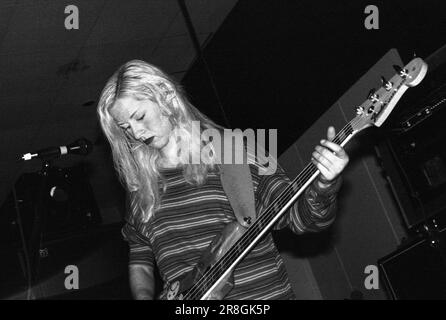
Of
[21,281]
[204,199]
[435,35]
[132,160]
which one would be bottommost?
[204,199]

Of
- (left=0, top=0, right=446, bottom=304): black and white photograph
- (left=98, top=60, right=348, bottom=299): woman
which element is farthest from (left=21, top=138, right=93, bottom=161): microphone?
(left=98, top=60, right=348, bottom=299): woman

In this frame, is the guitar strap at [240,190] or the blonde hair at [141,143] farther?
the blonde hair at [141,143]

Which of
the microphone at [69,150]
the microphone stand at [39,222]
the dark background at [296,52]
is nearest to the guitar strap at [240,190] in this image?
the microphone at [69,150]

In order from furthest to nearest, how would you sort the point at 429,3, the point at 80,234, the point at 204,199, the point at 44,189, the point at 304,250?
the point at 304,250 → the point at 80,234 → the point at 429,3 → the point at 44,189 → the point at 204,199

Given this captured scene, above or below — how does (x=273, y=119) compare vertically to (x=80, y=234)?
above

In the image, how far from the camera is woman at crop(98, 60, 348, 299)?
202 centimetres

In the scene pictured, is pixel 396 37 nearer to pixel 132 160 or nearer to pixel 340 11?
pixel 340 11

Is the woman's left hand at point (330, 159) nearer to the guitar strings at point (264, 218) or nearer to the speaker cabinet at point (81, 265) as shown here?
the guitar strings at point (264, 218)

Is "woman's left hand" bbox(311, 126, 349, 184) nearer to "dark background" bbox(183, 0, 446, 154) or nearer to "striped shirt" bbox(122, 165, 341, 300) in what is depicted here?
"striped shirt" bbox(122, 165, 341, 300)

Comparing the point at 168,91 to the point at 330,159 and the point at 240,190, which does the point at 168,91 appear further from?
the point at 330,159

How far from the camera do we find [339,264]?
5801 millimetres

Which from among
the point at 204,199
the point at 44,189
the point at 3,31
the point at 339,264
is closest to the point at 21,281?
the point at 44,189

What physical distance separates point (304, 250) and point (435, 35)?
110 inches

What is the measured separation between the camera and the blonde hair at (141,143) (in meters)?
2.23
